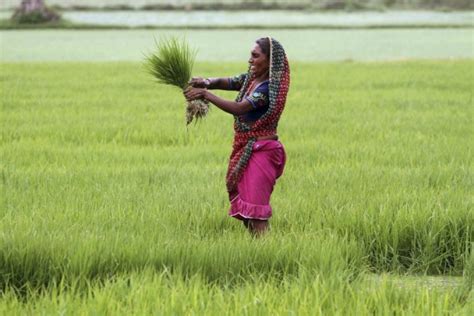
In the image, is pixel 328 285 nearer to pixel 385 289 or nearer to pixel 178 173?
pixel 385 289

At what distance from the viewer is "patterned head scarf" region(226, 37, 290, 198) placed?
3658 millimetres

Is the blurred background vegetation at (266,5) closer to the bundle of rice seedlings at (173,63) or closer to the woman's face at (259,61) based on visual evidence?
Result: the bundle of rice seedlings at (173,63)

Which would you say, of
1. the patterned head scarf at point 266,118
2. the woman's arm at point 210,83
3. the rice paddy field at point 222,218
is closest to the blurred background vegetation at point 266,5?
the rice paddy field at point 222,218

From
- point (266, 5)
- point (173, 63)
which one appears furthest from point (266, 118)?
point (266, 5)

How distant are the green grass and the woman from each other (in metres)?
0.13

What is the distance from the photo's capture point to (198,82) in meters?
3.71

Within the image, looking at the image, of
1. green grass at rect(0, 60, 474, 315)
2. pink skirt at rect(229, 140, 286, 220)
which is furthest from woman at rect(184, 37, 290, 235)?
green grass at rect(0, 60, 474, 315)

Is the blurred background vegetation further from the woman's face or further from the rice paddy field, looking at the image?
the woman's face

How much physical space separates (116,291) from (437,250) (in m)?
1.54

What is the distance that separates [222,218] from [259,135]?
1.61 ft

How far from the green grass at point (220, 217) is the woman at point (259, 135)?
132 mm

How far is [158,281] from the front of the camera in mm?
2828

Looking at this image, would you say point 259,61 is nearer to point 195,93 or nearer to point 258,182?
point 195,93

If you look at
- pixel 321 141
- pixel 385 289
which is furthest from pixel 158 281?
pixel 321 141
